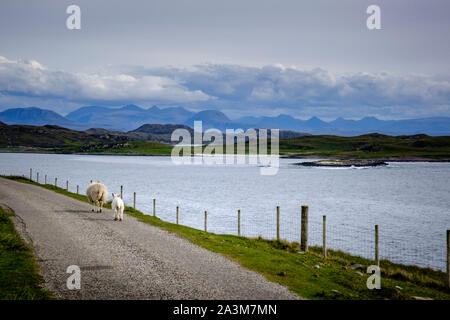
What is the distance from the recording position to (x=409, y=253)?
2872 centimetres

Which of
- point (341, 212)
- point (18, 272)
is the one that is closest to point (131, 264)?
point (18, 272)

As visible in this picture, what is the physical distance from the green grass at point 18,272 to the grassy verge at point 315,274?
8.02 m

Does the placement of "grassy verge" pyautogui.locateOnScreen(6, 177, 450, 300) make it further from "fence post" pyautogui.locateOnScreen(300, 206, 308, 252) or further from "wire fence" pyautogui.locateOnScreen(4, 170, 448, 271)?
"wire fence" pyautogui.locateOnScreen(4, 170, 448, 271)

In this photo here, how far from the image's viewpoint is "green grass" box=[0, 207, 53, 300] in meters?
10.9

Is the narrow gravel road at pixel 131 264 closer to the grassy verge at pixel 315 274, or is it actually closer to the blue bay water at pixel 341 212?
the grassy verge at pixel 315 274

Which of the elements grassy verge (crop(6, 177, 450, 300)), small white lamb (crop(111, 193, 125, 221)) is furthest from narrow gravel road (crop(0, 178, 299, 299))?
small white lamb (crop(111, 193, 125, 221))

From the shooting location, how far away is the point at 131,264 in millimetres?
14617

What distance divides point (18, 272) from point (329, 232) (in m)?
30.4

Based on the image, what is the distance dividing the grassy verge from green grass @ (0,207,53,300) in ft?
26.3

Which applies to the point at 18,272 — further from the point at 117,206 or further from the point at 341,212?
the point at 341,212

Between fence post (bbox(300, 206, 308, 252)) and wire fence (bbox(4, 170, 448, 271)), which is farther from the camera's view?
wire fence (bbox(4, 170, 448, 271))
